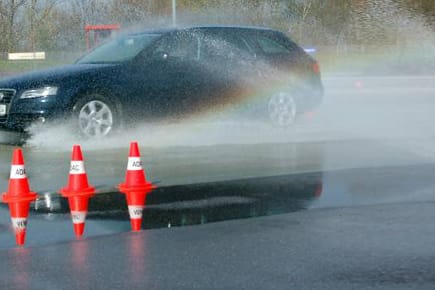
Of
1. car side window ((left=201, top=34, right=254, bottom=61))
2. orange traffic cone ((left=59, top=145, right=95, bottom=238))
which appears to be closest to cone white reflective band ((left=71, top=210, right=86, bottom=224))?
orange traffic cone ((left=59, top=145, right=95, bottom=238))

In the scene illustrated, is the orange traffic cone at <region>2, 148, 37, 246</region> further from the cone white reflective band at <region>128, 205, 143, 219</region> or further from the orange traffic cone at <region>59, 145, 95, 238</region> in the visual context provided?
the cone white reflective band at <region>128, 205, 143, 219</region>

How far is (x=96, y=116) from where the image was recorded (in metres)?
11.4

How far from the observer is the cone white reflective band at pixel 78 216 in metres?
6.70

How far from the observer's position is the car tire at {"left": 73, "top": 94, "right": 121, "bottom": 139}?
443 inches

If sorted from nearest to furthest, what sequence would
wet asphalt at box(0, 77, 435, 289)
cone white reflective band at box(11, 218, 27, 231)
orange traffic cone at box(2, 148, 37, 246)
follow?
wet asphalt at box(0, 77, 435, 289)
cone white reflective band at box(11, 218, 27, 231)
orange traffic cone at box(2, 148, 37, 246)

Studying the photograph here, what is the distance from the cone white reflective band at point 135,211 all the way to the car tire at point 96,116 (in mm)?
4131

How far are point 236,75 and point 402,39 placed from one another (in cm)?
2768

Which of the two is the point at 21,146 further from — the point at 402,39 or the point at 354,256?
the point at 402,39

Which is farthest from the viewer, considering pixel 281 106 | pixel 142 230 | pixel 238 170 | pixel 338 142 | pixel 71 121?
pixel 281 106

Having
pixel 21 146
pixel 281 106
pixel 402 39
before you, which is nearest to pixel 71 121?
pixel 21 146

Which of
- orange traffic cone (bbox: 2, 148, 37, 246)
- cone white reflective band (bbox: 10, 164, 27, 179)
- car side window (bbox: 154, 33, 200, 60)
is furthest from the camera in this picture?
car side window (bbox: 154, 33, 200, 60)

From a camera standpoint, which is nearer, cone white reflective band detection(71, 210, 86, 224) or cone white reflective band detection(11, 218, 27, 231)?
cone white reflective band detection(11, 218, 27, 231)

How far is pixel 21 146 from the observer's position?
11711mm

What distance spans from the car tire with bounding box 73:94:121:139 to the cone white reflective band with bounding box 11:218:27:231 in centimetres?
445
